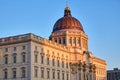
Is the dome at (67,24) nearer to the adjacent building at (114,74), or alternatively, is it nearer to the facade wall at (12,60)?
the facade wall at (12,60)

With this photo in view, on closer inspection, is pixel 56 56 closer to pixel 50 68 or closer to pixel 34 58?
pixel 50 68

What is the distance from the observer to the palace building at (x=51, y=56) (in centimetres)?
7019

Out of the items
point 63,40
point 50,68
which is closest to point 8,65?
point 50,68

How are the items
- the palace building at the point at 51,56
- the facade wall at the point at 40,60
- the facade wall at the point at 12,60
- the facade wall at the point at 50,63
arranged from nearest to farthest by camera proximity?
the facade wall at the point at 40,60
the facade wall at the point at 12,60
the palace building at the point at 51,56
the facade wall at the point at 50,63

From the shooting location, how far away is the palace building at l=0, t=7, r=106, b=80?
230ft

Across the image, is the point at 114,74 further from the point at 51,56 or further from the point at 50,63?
the point at 50,63

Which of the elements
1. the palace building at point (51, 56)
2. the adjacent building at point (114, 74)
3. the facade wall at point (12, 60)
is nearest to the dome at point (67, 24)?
the palace building at point (51, 56)

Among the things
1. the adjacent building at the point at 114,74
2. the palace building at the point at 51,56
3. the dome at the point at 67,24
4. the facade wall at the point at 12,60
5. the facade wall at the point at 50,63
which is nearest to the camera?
the facade wall at the point at 12,60

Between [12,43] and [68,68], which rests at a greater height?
[12,43]

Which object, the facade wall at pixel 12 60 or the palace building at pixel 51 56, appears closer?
the facade wall at pixel 12 60

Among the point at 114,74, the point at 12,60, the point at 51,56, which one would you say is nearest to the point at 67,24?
the point at 51,56

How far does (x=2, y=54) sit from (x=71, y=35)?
32842 millimetres

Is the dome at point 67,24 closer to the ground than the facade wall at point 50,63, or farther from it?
farther from it

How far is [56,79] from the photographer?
80062mm
